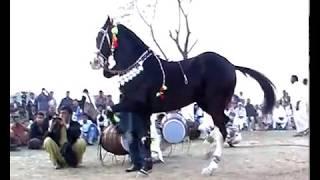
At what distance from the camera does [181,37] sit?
5.48 meters

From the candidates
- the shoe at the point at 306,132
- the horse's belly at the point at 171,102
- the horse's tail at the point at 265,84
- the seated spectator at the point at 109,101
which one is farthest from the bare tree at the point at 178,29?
the shoe at the point at 306,132

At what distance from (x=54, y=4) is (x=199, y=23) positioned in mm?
1159

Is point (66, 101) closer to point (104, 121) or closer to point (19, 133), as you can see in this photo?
point (104, 121)

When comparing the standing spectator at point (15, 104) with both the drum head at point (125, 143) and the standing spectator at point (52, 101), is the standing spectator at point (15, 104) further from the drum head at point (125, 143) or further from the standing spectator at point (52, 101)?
the drum head at point (125, 143)

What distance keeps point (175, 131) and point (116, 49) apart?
0.80 meters

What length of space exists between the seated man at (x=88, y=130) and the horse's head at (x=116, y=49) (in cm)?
39

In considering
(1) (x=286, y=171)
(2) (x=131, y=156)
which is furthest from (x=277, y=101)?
(2) (x=131, y=156)

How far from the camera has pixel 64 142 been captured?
5.43m

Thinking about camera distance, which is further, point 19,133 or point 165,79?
point 165,79

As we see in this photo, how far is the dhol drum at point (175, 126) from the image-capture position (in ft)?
18.0

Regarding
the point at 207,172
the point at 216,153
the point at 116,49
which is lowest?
the point at 207,172

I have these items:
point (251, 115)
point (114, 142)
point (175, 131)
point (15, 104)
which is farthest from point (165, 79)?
point (15, 104)

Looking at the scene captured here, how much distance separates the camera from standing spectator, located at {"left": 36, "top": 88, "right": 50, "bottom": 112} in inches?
213
